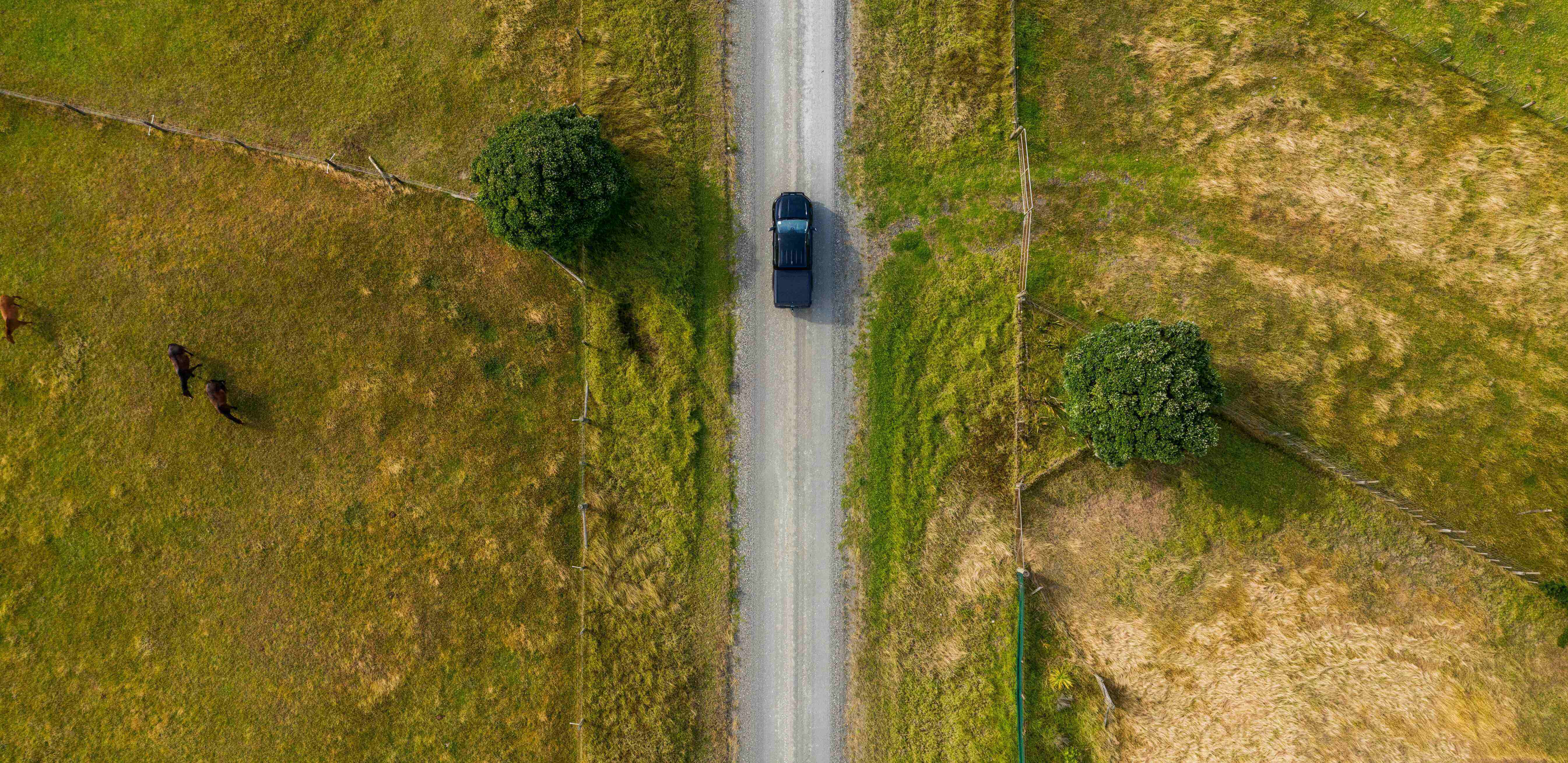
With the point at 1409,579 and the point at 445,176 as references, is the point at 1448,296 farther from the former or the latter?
the point at 445,176

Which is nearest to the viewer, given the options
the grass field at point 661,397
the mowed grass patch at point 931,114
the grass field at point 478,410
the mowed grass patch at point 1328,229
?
the mowed grass patch at point 1328,229

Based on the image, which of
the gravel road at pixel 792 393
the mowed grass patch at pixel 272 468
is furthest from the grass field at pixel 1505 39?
the mowed grass patch at pixel 272 468

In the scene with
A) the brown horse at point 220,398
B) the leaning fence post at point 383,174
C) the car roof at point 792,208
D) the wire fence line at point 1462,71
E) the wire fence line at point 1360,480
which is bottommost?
the wire fence line at point 1360,480

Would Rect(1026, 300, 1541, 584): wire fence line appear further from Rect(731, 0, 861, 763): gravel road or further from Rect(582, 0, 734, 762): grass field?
Rect(582, 0, 734, 762): grass field

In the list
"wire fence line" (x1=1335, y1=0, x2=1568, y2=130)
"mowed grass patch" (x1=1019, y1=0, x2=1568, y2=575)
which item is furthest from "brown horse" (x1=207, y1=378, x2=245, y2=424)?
"wire fence line" (x1=1335, y1=0, x2=1568, y2=130)

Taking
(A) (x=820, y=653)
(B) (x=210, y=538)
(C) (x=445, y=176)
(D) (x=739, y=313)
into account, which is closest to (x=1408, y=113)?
(D) (x=739, y=313)

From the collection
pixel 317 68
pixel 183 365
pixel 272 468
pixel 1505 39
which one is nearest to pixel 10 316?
pixel 183 365

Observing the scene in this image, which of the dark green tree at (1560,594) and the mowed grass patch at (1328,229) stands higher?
the mowed grass patch at (1328,229)

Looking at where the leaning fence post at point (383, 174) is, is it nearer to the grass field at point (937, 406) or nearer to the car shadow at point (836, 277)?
the car shadow at point (836, 277)
